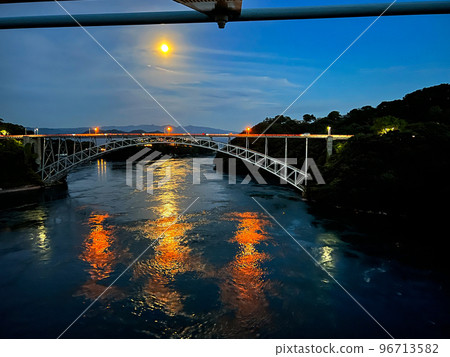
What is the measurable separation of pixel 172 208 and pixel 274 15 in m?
27.1

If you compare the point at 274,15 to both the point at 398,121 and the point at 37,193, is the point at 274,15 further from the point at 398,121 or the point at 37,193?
the point at 37,193

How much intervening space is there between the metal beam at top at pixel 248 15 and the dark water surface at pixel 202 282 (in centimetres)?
992

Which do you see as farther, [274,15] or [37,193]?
[37,193]

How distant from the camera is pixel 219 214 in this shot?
26062mm

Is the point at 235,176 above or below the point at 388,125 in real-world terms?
below

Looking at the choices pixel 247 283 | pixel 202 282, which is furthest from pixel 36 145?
pixel 247 283

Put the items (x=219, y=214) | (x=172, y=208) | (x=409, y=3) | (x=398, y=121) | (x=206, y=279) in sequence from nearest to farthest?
(x=409, y=3) < (x=206, y=279) < (x=219, y=214) < (x=172, y=208) < (x=398, y=121)

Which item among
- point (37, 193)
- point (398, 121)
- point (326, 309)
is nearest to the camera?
point (326, 309)

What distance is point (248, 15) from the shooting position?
96.7 inches

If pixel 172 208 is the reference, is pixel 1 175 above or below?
above

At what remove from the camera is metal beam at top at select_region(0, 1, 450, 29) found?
89.4 inches

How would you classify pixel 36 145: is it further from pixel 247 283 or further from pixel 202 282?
pixel 247 283

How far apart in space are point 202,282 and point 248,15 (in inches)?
507

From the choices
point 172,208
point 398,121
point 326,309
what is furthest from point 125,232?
point 398,121
